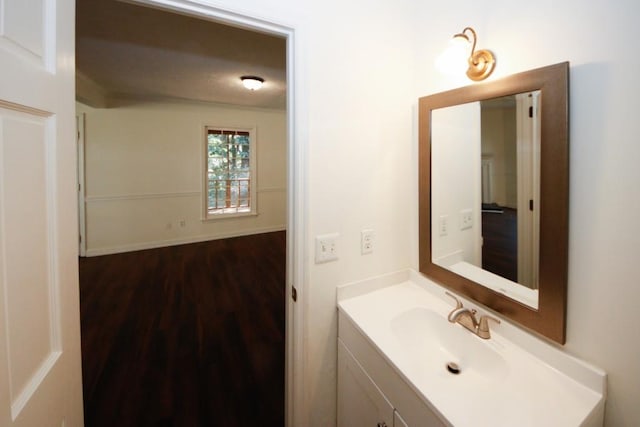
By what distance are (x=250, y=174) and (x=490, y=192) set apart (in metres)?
4.63

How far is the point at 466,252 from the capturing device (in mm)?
1224

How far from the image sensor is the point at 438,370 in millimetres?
994

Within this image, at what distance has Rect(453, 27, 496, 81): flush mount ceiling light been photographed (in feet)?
3.31

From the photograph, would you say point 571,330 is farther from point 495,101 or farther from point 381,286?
point 495,101

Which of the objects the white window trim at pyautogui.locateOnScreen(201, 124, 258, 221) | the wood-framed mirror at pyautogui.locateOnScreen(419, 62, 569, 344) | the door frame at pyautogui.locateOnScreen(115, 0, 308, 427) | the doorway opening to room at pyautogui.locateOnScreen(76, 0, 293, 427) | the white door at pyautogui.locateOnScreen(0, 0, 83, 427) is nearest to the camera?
the white door at pyautogui.locateOnScreen(0, 0, 83, 427)

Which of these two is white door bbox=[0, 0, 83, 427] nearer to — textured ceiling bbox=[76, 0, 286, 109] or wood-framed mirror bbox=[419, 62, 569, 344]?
wood-framed mirror bbox=[419, 62, 569, 344]

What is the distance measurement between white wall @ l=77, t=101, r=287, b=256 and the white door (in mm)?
3344

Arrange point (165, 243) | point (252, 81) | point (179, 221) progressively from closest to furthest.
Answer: point (252, 81), point (165, 243), point (179, 221)

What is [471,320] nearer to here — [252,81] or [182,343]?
[182,343]

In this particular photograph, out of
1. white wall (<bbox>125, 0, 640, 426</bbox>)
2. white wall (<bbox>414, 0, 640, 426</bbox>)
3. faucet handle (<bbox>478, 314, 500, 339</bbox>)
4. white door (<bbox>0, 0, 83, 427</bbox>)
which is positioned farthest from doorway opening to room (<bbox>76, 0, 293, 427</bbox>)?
white wall (<bbox>414, 0, 640, 426</bbox>)

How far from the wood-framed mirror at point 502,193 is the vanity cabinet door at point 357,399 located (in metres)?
0.56

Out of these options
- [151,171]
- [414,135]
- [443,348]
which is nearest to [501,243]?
[443,348]

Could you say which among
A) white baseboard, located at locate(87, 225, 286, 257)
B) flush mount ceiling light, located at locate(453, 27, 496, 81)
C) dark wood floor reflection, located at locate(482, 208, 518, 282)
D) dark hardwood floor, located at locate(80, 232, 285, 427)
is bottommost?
dark hardwood floor, located at locate(80, 232, 285, 427)

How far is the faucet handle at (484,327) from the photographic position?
1017mm
